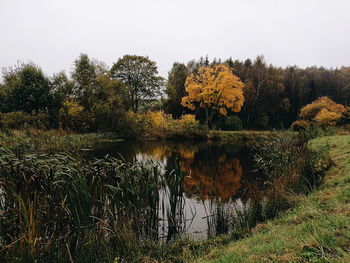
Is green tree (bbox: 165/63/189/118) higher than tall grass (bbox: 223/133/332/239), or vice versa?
green tree (bbox: 165/63/189/118)

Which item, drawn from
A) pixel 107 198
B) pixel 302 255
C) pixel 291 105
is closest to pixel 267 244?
pixel 302 255

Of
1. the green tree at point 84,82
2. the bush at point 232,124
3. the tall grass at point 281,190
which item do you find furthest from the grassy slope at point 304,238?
the bush at point 232,124

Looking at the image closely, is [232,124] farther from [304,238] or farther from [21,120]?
[304,238]

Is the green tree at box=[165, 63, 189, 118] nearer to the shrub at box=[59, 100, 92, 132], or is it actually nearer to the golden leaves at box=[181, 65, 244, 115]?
the golden leaves at box=[181, 65, 244, 115]

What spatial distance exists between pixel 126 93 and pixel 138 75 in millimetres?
4811

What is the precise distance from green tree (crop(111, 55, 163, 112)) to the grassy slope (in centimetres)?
3055

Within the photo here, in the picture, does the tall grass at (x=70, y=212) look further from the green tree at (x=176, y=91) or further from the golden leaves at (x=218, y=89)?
the green tree at (x=176, y=91)

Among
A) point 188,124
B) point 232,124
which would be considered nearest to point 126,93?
point 188,124

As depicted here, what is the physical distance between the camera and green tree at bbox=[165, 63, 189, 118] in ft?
120

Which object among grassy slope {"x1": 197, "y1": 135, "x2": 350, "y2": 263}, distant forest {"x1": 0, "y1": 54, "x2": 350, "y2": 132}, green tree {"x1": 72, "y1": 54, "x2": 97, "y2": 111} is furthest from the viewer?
green tree {"x1": 72, "y1": 54, "x2": 97, "y2": 111}

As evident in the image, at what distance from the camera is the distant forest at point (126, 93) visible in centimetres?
2305

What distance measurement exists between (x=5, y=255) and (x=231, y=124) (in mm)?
29343

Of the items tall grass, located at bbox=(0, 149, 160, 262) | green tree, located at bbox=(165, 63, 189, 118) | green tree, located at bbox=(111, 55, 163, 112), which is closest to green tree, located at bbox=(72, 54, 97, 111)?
green tree, located at bbox=(111, 55, 163, 112)

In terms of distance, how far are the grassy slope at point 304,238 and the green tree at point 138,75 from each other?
3055 cm
